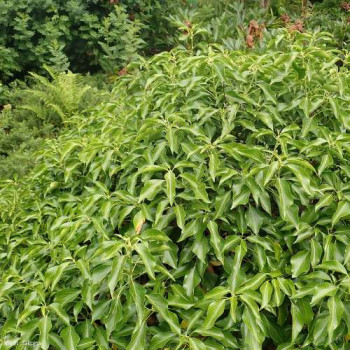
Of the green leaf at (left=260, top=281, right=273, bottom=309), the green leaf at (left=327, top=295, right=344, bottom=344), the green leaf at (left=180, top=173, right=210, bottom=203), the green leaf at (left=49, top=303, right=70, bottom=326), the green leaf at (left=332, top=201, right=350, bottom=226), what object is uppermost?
the green leaf at (left=180, top=173, right=210, bottom=203)

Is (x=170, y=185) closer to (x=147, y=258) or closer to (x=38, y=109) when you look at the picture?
(x=147, y=258)

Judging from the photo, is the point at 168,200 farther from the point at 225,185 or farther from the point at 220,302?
the point at 220,302

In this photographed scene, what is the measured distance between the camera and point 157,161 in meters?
2.37

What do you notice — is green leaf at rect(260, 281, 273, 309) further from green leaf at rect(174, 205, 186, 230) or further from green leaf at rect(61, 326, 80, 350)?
green leaf at rect(61, 326, 80, 350)

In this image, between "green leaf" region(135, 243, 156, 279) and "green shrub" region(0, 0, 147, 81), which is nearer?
"green leaf" region(135, 243, 156, 279)

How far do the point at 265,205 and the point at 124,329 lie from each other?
30.1 inches

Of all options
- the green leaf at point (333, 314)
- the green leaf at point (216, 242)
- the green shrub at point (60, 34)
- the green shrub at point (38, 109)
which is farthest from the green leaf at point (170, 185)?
the green shrub at point (60, 34)

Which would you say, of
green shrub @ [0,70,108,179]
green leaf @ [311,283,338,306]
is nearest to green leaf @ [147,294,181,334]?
green leaf @ [311,283,338,306]

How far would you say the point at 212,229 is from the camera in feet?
6.81

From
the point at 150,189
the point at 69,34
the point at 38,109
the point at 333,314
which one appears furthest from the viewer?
the point at 69,34

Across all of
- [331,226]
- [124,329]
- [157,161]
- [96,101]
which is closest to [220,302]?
[124,329]

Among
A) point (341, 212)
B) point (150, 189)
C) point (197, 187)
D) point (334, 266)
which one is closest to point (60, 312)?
point (150, 189)

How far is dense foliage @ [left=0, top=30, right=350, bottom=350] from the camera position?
1.99 m

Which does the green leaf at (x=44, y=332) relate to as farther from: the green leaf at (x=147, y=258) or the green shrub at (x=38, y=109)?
the green shrub at (x=38, y=109)
